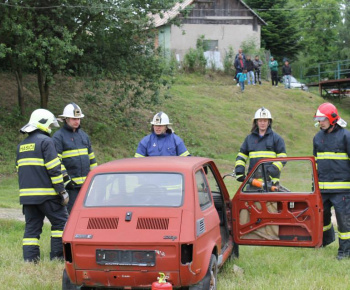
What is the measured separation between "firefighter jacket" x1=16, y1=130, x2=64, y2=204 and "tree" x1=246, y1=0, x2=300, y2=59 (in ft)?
125

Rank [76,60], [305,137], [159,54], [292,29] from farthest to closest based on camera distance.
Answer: [292,29] → [305,137] → [159,54] → [76,60]

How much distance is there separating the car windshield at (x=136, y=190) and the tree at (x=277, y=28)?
1534 inches

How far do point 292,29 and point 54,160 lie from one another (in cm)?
4026

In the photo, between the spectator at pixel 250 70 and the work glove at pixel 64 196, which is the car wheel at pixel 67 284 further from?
the spectator at pixel 250 70

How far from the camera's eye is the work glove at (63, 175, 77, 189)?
7.55m

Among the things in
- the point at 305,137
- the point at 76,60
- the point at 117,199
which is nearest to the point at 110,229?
the point at 117,199

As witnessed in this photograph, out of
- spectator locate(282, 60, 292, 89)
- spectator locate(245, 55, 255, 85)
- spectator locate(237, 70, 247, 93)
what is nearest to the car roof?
spectator locate(237, 70, 247, 93)

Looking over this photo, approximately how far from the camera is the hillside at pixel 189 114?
71.3 ft

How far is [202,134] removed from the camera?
26281 millimetres

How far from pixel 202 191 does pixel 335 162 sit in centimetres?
252

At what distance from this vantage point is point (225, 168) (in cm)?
2183

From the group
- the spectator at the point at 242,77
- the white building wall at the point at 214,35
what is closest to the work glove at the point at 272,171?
the spectator at the point at 242,77

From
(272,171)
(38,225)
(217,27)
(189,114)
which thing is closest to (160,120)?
(272,171)

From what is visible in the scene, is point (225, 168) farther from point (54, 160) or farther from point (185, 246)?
point (185, 246)
